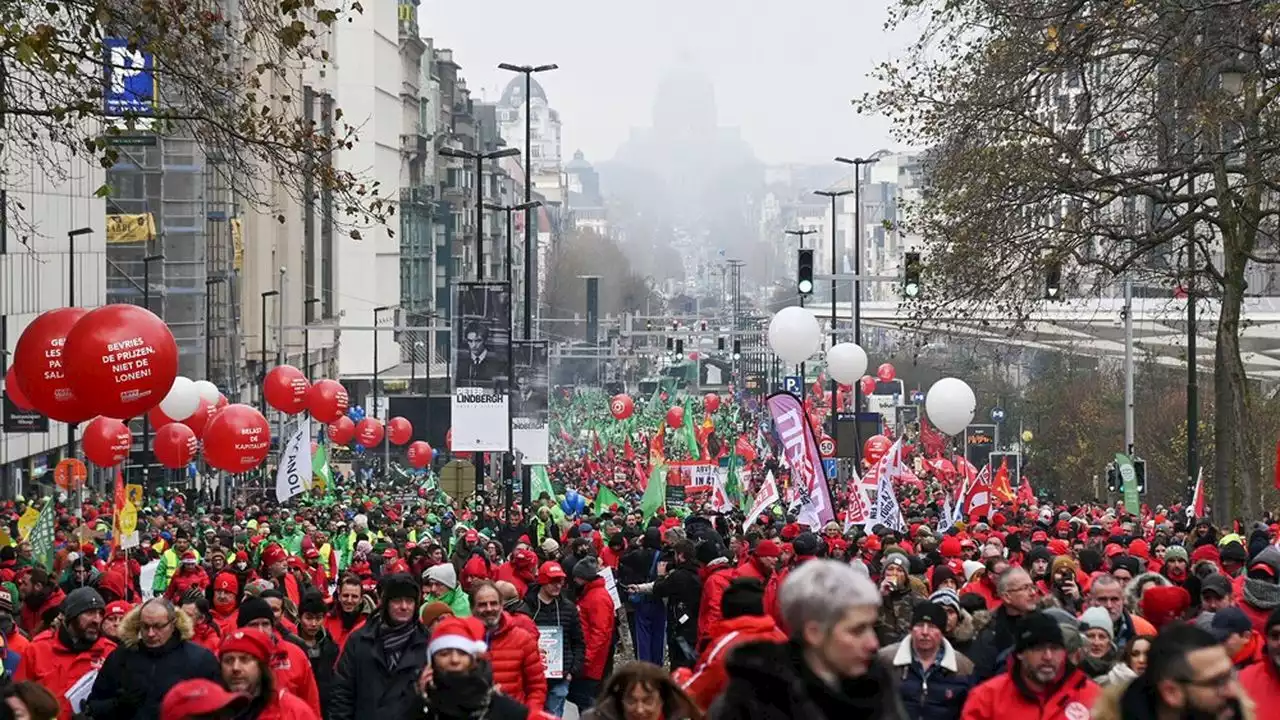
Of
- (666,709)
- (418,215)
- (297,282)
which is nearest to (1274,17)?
(666,709)

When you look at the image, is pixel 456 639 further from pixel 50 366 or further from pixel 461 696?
pixel 50 366

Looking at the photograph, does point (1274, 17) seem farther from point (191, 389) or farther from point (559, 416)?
point (559, 416)

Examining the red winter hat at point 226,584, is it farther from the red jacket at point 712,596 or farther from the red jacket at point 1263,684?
the red jacket at point 1263,684

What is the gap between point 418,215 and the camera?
5015 inches

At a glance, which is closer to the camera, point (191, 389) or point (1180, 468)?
point (191, 389)

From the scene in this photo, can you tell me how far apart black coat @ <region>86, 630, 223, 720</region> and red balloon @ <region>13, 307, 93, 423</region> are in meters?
5.03

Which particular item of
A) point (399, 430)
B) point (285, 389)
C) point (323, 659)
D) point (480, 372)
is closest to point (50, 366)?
point (323, 659)

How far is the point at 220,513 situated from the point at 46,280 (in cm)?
1853

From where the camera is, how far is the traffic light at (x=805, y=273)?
3070 cm

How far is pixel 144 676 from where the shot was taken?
10039 mm

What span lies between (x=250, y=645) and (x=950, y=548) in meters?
10.2

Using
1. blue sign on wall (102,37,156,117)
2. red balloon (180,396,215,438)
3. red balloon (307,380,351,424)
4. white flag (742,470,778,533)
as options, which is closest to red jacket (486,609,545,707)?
blue sign on wall (102,37,156,117)

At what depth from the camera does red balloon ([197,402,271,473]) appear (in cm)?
2478

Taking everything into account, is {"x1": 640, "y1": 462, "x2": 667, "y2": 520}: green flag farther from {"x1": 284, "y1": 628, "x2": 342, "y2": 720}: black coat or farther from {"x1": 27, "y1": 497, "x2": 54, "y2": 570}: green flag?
{"x1": 284, "y1": 628, "x2": 342, "y2": 720}: black coat
